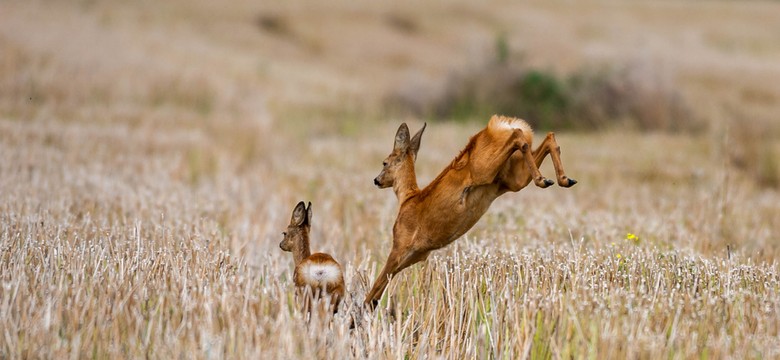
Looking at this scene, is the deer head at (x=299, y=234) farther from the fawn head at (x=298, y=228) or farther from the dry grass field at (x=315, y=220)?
the dry grass field at (x=315, y=220)

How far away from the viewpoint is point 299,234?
204 inches

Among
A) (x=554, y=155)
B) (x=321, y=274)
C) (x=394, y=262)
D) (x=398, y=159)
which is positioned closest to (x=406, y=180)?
(x=398, y=159)

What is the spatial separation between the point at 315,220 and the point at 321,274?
4.14 m

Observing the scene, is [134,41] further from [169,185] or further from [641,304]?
[641,304]

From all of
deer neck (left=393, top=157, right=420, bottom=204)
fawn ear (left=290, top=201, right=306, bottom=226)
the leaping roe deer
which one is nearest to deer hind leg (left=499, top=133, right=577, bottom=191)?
the leaping roe deer

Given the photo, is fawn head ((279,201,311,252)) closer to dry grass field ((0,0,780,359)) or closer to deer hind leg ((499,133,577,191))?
dry grass field ((0,0,780,359))

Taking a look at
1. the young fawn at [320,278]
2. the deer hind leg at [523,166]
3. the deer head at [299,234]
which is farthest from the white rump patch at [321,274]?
the deer hind leg at [523,166]

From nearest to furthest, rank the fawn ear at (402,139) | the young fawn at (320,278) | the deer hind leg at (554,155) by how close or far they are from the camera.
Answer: the deer hind leg at (554,155) < the young fawn at (320,278) < the fawn ear at (402,139)

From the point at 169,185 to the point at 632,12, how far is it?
41.5m

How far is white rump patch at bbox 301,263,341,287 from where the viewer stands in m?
4.72

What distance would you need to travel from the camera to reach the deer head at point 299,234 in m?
5.18

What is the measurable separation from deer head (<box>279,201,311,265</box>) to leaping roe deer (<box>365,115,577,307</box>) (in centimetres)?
57

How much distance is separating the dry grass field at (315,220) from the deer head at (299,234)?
25cm

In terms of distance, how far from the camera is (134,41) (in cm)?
2523
